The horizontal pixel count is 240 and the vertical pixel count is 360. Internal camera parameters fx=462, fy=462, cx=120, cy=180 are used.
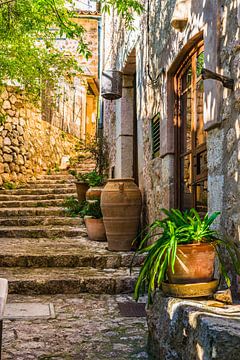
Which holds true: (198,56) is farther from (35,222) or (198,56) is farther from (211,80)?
(35,222)

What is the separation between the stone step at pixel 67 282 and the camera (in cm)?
416

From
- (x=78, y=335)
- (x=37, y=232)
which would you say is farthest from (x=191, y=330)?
(x=37, y=232)

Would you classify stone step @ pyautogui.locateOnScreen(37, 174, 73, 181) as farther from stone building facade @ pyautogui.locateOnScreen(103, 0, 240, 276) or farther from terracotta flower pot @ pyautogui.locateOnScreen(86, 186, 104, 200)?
terracotta flower pot @ pyautogui.locateOnScreen(86, 186, 104, 200)

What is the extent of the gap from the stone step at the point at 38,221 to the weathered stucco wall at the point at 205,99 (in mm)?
1749

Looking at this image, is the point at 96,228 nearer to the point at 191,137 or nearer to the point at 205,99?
the point at 191,137

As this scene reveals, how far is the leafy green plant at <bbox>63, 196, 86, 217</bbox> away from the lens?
25.0 ft

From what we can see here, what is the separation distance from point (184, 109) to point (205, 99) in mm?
1039

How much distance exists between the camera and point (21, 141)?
994 cm

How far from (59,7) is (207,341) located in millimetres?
5025

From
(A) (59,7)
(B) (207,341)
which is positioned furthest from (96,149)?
(B) (207,341)

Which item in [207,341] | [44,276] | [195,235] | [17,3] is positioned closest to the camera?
[207,341]

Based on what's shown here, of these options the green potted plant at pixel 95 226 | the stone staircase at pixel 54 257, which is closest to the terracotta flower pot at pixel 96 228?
the green potted plant at pixel 95 226

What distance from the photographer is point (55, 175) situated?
11008 mm

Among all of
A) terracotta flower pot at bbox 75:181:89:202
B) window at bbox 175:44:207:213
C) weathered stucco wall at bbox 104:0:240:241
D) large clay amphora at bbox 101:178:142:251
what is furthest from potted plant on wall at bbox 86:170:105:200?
window at bbox 175:44:207:213
